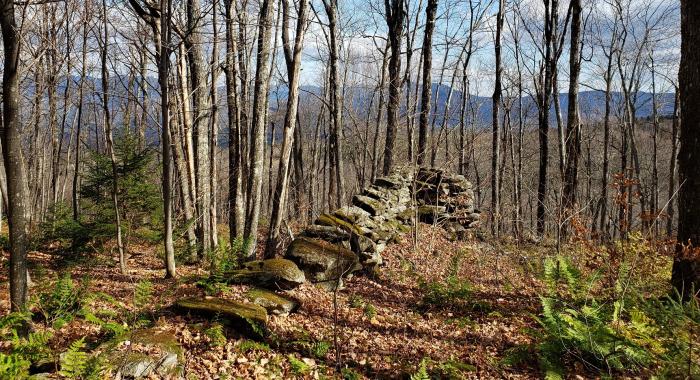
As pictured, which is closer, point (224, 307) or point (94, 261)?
point (224, 307)

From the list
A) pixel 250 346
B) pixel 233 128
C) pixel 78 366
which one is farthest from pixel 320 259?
pixel 233 128

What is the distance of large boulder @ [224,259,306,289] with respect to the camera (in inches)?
219

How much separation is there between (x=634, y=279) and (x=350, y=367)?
4395 millimetres

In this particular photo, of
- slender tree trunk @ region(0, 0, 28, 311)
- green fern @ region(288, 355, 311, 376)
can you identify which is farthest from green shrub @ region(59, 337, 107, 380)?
green fern @ region(288, 355, 311, 376)

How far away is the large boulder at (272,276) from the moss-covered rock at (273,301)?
0.24m

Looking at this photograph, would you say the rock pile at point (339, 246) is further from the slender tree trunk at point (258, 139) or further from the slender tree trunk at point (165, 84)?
the slender tree trunk at point (165, 84)

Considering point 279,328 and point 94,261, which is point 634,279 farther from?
point 94,261

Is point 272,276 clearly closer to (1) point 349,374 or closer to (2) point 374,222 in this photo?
(1) point 349,374

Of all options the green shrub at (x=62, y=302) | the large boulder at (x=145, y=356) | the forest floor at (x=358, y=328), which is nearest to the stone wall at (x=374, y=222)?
the forest floor at (x=358, y=328)

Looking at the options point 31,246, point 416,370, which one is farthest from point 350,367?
point 31,246

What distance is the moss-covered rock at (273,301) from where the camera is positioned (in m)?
4.99

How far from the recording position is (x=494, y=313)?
17.7ft

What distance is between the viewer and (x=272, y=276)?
5.57 metres

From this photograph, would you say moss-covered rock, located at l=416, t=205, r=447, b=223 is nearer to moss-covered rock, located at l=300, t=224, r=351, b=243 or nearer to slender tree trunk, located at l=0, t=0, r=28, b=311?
moss-covered rock, located at l=300, t=224, r=351, b=243
